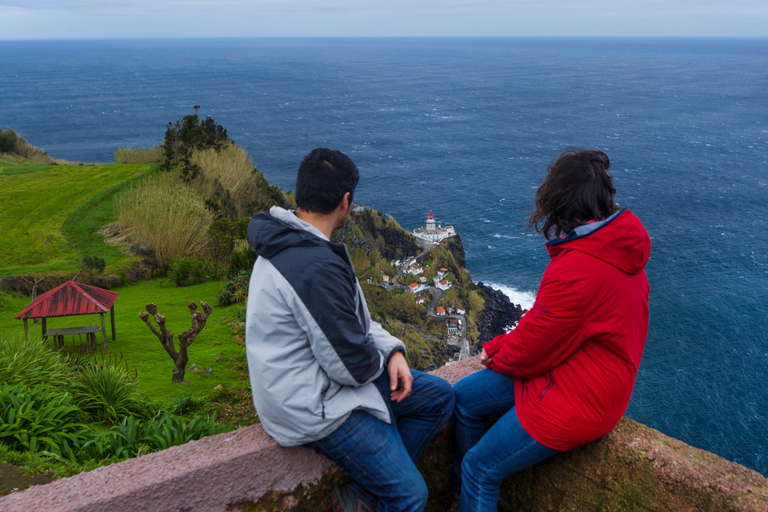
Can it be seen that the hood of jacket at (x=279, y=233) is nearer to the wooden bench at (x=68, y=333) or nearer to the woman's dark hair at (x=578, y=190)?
the woman's dark hair at (x=578, y=190)

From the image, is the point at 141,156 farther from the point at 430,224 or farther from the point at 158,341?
the point at 430,224

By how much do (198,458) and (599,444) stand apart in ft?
5.29

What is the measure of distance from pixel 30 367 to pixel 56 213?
11.5 metres

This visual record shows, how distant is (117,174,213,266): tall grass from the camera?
11789 mm

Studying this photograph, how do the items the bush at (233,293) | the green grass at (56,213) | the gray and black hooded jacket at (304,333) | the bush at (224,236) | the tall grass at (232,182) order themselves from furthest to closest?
the tall grass at (232,182) < the bush at (224,236) < the green grass at (56,213) < the bush at (233,293) < the gray and black hooded jacket at (304,333)

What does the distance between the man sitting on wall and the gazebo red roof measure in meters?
5.10

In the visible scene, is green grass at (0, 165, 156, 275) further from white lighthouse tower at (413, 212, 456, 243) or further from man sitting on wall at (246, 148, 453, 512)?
white lighthouse tower at (413, 212, 456, 243)

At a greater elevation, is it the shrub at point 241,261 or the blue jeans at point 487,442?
the blue jeans at point 487,442

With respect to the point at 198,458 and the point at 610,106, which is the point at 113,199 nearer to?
the point at 198,458

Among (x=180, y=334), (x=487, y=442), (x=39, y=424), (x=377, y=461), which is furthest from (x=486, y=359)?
(x=180, y=334)

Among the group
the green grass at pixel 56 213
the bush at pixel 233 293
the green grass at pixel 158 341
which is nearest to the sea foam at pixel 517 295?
the green grass at pixel 56 213

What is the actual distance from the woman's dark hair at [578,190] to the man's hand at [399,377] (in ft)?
2.83

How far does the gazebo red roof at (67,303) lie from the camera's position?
6.16 meters

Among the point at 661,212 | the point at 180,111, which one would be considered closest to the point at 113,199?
the point at 661,212
